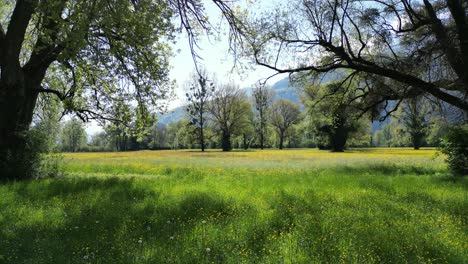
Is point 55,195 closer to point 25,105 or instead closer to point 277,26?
point 25,105

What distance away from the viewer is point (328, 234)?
263 inches

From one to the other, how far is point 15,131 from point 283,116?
100314 mm

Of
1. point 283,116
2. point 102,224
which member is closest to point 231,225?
point 102,224

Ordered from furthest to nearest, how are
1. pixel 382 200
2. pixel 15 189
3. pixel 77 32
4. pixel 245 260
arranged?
pixel 15 189, pixel 382 200, pixel 77 32, pixel 245 260

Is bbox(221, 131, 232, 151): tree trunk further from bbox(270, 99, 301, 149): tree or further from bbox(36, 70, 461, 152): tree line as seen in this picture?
bbox(270, 99, 301, 149): tree

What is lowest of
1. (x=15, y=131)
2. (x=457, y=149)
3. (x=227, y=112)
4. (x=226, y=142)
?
(x=457, y=149)

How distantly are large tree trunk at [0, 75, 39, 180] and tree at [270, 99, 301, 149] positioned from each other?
9777 cm

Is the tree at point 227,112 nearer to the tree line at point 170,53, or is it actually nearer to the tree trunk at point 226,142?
the tree trunk at point 226,142

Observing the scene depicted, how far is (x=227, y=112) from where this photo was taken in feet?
283

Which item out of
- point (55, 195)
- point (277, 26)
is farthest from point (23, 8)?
point (277, 26)

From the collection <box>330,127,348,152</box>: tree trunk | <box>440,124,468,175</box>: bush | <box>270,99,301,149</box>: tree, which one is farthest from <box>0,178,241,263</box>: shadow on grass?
<box>270,99,301,149</box>: tree

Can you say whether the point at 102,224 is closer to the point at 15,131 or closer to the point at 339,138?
the point at 15,131

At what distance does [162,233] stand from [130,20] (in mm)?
7446

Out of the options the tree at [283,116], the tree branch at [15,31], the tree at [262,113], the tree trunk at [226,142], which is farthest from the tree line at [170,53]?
the tree at [283,116]
